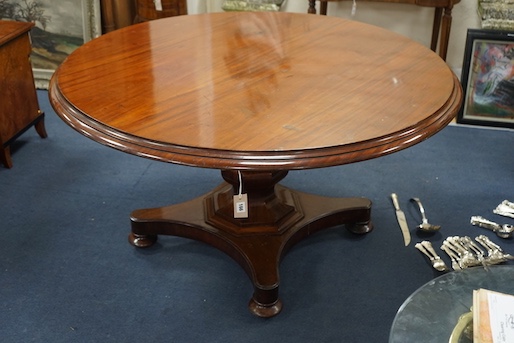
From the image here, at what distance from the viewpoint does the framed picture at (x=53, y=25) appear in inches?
150

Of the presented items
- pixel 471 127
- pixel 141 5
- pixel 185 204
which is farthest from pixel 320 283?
pixel 141 5

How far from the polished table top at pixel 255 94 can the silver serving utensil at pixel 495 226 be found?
2.66 feet

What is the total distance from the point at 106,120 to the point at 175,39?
0.73m

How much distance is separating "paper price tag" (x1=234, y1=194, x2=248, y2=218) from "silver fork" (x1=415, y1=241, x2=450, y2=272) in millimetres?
735

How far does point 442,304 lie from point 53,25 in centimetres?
311

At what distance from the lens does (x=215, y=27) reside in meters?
2.49

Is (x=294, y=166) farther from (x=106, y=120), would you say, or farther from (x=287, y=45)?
A: (x=287, y=45)

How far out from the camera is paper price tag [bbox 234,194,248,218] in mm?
2158

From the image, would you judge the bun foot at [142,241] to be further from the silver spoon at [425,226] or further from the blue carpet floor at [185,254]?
the silver spoon at [425,226]

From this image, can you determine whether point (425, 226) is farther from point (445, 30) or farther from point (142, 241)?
point (445, 30)

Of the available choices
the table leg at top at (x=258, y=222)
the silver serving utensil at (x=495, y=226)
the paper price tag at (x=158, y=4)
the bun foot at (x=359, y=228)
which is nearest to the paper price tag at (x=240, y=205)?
the table leg at top at (x=258, y=222)

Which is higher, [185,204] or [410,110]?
[410,110]

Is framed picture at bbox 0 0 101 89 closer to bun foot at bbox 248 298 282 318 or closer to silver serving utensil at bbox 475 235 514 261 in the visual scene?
bun foot at bbox 248 298 282 318

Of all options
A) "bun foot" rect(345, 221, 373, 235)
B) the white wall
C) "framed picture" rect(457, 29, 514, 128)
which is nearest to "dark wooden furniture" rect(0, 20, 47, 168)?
"bun foot" rect(345, 221, 373, 235)
